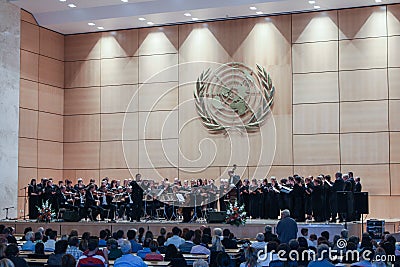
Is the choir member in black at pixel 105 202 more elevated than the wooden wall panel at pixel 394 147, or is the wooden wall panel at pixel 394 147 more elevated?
the wooden wall panel at pixel 394 147

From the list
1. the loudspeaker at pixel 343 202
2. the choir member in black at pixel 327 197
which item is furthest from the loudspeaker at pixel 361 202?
the choir member in black at pixel 327 197

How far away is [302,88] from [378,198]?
14.5 feet

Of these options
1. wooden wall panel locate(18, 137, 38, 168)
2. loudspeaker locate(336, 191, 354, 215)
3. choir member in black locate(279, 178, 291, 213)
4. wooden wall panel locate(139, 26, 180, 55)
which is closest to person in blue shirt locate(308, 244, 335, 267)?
A: loudspeaker locate(336, 191, 354, 215)

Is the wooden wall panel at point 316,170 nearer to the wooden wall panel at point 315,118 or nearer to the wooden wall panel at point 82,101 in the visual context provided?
the wooden wall panel at point 315,118

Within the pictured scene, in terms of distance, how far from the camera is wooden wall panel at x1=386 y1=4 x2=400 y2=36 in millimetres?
20062

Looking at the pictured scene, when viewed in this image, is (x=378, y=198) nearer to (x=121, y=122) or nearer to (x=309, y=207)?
(x=309, y=207)

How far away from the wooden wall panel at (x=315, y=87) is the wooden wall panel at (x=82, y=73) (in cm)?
777

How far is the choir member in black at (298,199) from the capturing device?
1711 centimetres

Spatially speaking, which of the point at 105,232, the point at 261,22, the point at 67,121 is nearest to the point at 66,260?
the point at 105,232

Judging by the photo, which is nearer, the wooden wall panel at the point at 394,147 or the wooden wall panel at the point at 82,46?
the wooden wall panel at the point at 394,147

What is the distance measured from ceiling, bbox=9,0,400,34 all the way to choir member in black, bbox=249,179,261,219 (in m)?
6.19

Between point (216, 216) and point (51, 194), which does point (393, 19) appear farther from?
point (51, 194)

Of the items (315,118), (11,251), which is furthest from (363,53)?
(11,251)

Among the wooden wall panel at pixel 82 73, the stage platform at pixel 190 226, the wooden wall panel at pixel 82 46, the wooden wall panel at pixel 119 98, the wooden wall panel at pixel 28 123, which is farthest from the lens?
the wooden wall panel at pixel 82 46
